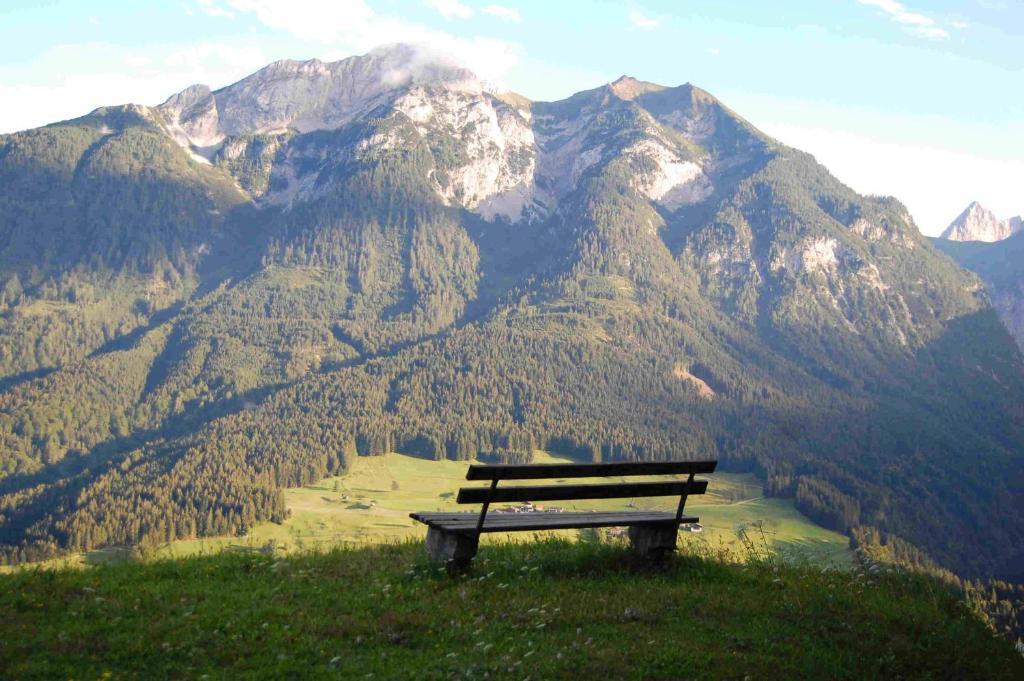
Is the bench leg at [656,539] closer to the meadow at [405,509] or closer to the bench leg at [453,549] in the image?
the bench leg at [453,549]

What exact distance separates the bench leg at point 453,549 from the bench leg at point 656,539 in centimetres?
362

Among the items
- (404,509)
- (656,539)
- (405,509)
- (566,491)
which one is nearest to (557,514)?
(656,539)

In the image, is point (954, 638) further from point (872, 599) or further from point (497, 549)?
point (497, 549)

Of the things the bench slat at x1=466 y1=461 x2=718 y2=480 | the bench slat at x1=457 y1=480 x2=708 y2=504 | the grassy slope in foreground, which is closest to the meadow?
the bench slat at x1=457 y1=480 x2=708 y2=504

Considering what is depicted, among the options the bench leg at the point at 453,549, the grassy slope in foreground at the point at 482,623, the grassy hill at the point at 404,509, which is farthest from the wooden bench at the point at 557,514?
the grassy hill at the point at 404,509

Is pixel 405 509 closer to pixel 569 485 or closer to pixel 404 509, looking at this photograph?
pixel 404 509

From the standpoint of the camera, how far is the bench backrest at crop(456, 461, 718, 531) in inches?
603

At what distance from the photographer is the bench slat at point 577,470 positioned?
49.4 feet

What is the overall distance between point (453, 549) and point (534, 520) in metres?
1.88

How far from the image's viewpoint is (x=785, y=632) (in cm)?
1383

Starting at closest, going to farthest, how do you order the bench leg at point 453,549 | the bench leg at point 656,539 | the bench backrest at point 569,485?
1. the bench backrest at point 569,485
2. the bench leg at point 453,549
3. the bench leg at point 656,539

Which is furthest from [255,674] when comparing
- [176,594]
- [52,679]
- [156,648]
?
[176,594]

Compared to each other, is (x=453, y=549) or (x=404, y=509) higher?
(x=453, y=549)

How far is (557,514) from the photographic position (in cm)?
1862
